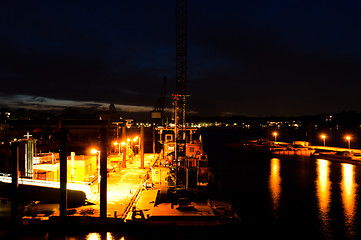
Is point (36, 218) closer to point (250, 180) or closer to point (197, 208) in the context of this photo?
point (197, 208)

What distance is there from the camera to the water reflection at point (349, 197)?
924 inches

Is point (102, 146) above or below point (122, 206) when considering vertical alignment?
above

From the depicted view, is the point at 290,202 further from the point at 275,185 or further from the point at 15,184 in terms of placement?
the point at 15,184

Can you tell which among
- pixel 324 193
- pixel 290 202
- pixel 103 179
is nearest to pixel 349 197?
pixel 324 193

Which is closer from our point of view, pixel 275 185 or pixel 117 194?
pixel 117 194

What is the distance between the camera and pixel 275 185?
38312 mm

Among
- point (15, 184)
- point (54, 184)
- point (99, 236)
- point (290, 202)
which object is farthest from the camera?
point (290, 202)

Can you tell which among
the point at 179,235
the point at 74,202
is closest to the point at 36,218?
the point at 74,202

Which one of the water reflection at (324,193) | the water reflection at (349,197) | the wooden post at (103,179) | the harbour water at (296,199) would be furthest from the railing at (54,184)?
the water reflection at (349,197)

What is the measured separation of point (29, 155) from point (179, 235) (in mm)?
13253

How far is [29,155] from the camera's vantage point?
70.9 feet

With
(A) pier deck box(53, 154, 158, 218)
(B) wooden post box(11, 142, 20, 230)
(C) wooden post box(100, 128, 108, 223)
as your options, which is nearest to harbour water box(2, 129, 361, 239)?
(A) pier deck box(53, 154, 158, 218)

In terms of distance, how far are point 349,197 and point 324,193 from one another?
2.74 metres

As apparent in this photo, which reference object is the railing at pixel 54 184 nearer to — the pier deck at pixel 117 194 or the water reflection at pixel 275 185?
the pier deck at pixel 117 194
